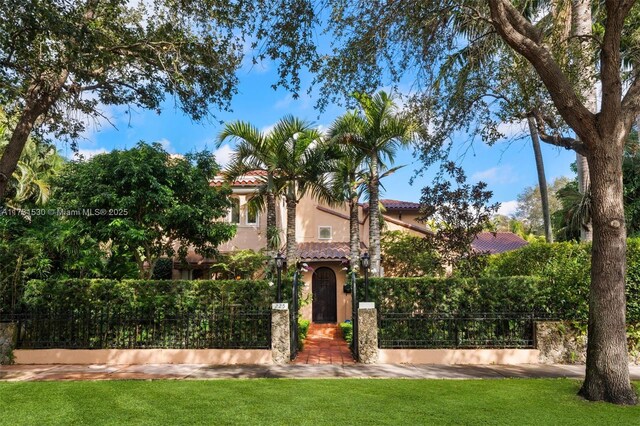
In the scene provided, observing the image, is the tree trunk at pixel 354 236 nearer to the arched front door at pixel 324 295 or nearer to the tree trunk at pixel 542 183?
the arched front door at pixel 324 295

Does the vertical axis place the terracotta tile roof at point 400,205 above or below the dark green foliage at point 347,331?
above

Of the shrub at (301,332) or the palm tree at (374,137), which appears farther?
the palm tree at (374,137)

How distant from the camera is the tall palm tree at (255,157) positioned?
15.6m

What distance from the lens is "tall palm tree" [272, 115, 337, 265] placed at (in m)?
15.6

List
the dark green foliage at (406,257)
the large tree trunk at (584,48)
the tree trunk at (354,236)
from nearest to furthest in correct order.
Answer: the large tree trunk at (584,48), the dark green foliage at (406,257), the tree trunk at (354,236)

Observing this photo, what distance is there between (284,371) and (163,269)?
11.0 metres

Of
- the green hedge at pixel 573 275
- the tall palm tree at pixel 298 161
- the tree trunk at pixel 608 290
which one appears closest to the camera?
the tree trunk at pixel 608 290

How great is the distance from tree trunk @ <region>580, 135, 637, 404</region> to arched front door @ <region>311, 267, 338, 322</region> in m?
12.6

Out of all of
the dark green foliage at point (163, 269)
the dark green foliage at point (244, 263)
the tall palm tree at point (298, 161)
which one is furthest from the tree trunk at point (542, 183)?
the dark green foliage at point (163, 269)

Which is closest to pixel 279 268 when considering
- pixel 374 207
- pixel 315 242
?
pixel 374 207

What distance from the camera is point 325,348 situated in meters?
12.9

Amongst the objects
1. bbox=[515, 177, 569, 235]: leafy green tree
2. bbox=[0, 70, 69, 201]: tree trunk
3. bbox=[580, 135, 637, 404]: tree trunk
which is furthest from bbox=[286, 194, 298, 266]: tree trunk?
bbox=[515, 177, 569, 235]: leafy green tree

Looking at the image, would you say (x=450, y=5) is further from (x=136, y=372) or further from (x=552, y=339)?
(x=136, y=372)

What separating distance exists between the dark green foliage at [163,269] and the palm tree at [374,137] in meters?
9.22
